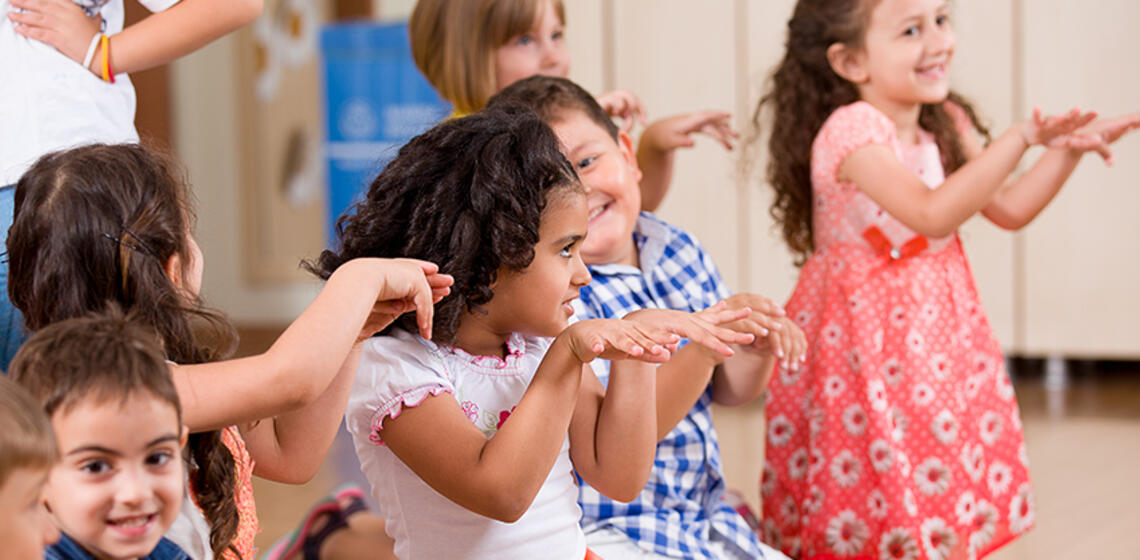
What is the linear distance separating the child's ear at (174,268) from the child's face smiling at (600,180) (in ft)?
1.76

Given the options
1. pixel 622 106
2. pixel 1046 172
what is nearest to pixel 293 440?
pixel 622 106

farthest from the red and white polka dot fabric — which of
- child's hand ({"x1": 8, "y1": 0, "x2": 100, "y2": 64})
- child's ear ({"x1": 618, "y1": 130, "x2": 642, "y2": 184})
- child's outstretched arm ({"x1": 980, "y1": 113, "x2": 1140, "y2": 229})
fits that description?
child's hand ({"x1": 8, "y1": 0, "x2": 100, "y2": 64})

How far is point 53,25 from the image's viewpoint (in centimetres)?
137

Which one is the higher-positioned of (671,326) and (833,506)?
(671,326)

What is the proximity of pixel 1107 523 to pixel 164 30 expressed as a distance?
1804 millimetres

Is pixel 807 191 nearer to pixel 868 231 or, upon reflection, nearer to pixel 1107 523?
pixel 868 231

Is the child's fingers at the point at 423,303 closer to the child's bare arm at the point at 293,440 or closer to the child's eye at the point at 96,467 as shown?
the child's bare arm at the point at 293,440

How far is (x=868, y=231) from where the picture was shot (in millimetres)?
1760

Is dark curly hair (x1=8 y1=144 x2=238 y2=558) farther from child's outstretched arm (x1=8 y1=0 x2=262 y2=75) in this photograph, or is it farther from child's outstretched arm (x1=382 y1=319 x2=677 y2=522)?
child's outstretched arm (x1=8 y1=0 x2=262 y2=75)

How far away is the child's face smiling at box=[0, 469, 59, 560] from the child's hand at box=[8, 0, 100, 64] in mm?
785

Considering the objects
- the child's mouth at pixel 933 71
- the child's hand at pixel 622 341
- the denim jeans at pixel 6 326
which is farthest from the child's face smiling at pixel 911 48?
the denim jeans at pixel 6 326

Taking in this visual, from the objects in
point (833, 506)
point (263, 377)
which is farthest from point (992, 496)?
point (263, 377)

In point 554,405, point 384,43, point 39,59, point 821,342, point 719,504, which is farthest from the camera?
point 384,43

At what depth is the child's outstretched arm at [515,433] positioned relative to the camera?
41.1 inches
